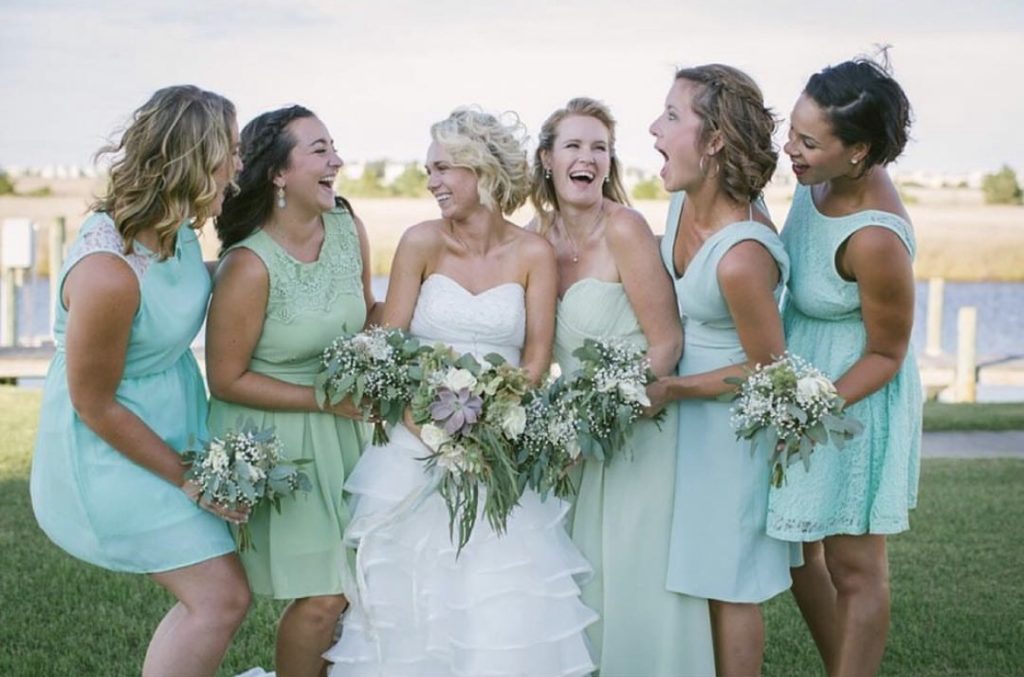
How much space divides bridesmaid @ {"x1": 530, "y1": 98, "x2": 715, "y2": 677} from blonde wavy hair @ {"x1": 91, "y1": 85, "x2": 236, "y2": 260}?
1328 millimetres

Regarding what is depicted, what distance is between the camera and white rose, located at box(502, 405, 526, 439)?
4.47 m

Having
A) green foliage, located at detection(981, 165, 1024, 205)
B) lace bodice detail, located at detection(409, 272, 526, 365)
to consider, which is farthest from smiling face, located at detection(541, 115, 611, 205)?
green foliage, located at detection(981, 165, 1024, 205)

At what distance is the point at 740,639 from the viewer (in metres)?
4.83

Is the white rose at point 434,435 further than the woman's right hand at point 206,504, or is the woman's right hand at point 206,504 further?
the white rose at point 434,435

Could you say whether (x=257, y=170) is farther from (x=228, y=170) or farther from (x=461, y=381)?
(x=461, y=381)

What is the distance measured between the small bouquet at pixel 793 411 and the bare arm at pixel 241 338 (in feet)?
4.49

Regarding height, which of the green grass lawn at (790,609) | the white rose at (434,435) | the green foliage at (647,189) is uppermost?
the green foliage at (647,189)

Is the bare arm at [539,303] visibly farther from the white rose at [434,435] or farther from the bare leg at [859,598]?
the bare leg at [859,598]

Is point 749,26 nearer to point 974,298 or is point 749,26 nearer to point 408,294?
point 974,298

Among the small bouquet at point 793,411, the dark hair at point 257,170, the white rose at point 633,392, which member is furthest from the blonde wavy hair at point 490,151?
the small bouquet at point 793,411

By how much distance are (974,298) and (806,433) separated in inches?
1096

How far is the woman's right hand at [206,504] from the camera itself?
4.35 m

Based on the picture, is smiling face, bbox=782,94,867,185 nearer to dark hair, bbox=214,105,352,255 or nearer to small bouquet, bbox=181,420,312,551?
dark hair, bbox=214,105,352,255

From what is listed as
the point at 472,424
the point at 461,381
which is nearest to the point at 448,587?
the point at 472,424
